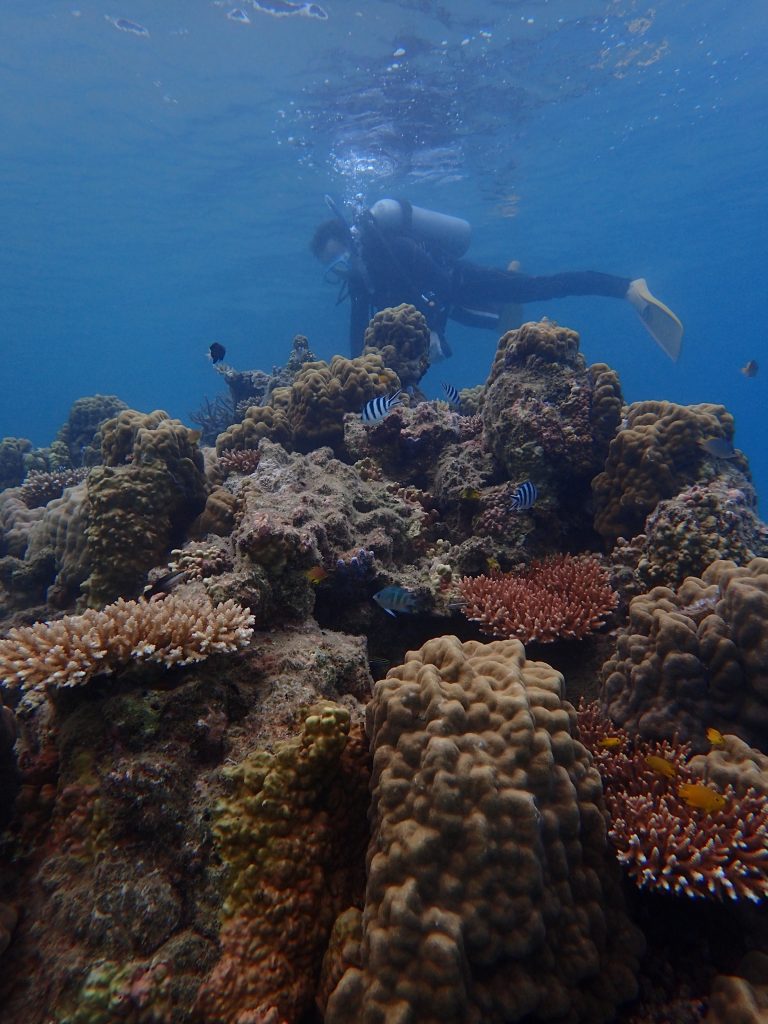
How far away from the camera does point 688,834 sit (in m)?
2.93

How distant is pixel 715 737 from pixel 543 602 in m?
1.76

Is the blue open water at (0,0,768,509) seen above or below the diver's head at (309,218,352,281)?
above

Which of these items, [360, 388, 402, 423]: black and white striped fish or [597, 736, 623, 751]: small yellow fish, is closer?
[597, 736, 623, 751]: small yellow fish

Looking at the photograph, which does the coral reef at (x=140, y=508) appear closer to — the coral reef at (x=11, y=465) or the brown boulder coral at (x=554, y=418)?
the brown boulder coral at (x=554, y=418)

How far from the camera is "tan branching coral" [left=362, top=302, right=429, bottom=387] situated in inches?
464

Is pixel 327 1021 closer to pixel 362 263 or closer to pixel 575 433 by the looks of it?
pixel 575 433

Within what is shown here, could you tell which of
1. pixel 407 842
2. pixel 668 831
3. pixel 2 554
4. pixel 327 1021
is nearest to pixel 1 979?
pixel 327 1021

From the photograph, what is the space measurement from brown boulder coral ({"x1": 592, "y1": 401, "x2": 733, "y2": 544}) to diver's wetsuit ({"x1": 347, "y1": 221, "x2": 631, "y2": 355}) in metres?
13.1

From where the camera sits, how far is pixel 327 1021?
230cm

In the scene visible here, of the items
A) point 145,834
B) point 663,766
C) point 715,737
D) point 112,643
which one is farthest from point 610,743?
point 112,643

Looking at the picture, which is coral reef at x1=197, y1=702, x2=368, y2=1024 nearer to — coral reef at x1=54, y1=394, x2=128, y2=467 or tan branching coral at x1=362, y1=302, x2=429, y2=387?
tan branching coral at x1=362, y1=302, x2=429, y2=387

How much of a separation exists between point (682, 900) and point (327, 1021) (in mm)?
2132

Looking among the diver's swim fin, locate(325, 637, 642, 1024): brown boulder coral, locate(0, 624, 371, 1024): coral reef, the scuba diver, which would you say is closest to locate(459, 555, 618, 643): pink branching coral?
locate(325, 637, 642, 1024): brown boulder coral

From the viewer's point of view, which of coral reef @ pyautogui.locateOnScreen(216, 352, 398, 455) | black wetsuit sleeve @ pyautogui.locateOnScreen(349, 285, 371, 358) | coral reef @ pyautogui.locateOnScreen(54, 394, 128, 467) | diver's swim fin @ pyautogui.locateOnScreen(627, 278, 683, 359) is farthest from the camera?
black wetsuit sleeve @ pyautogui.locateOnScreen(349, 285, 371, 358)
